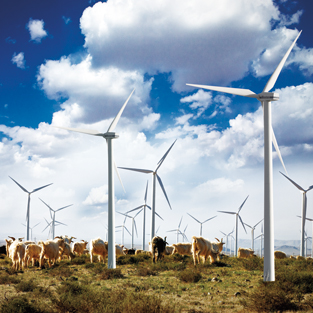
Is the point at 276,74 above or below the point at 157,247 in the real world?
above

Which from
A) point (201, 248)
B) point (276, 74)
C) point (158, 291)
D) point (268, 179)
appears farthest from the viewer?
point (201, 248)

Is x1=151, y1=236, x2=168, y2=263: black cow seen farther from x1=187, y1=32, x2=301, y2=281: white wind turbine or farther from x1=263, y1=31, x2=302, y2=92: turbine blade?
x1=263, y1=31, x2=302, y2=92: turbine blade

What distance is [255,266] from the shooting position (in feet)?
92.5

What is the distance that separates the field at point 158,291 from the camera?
13.2 m

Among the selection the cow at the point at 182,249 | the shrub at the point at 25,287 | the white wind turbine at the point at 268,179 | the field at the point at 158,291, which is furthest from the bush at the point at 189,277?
the cow at the point at 182,249

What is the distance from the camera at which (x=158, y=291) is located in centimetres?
1778

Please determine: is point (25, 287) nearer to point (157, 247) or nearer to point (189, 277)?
point (189, 277)

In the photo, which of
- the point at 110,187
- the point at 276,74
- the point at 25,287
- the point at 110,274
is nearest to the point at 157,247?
the point at 110,187

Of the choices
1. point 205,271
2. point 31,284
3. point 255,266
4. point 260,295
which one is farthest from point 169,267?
point 260,295

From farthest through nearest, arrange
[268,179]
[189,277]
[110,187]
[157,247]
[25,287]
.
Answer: [157,247] < [110,187] < [189,277] < [268,179] < [25,287]

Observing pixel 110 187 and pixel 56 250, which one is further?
pixel 110 187

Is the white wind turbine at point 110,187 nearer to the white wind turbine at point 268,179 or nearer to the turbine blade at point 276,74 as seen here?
the white wind turbine at point 268,179

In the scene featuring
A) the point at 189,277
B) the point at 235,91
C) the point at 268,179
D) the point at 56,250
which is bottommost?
the point at 189,277

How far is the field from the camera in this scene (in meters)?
13.2
